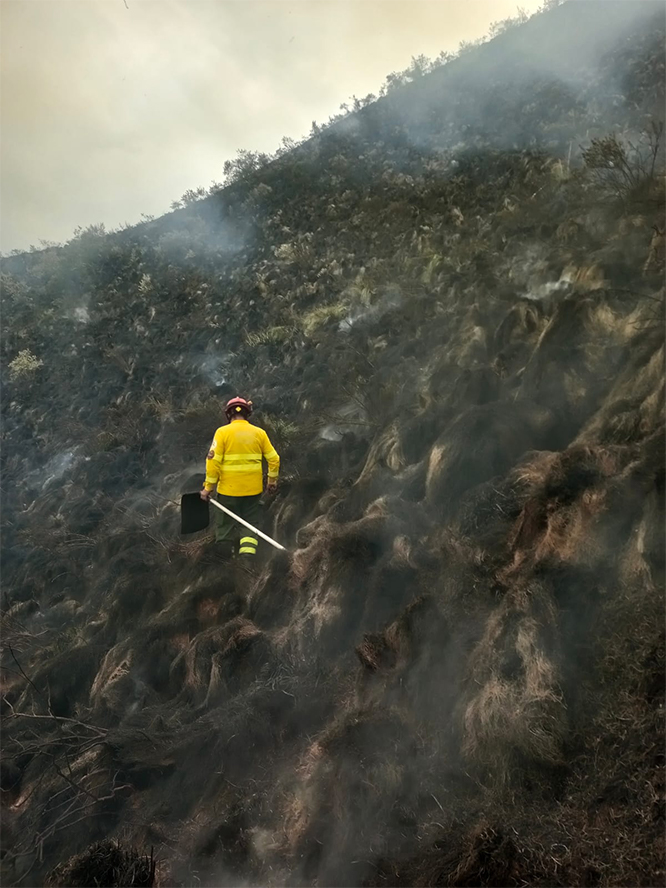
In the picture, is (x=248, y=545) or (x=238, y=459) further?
(x=238, y=459)

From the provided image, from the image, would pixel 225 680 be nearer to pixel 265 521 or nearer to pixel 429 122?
pixel 265 521

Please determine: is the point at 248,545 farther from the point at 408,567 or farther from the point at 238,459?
the point at 408,567

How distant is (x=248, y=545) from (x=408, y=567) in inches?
102

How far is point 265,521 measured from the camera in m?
8.99

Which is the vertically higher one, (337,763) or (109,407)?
(109,407)

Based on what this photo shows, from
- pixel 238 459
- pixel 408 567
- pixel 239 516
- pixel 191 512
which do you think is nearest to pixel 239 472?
pixel 238 459

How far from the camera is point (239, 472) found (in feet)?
25.8

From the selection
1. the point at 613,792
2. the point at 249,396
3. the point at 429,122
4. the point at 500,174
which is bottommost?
the point at 613,792

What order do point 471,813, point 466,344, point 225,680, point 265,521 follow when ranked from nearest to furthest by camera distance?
1. point 471,813
2. point 225,680
3. point 466,344
4. point 265,521

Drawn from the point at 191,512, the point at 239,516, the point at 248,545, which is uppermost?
the point at 191,512

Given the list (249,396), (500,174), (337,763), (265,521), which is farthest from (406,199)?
(337,763)

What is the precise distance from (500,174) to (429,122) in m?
6.32

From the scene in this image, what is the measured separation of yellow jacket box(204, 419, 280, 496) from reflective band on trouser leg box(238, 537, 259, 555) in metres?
0.65

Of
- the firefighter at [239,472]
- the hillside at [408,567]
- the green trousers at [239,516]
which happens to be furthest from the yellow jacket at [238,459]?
the hillside at [408,567]
